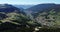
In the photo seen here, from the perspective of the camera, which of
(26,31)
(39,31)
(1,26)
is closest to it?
(39,31)

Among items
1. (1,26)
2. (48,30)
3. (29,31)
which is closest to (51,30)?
(48,30)

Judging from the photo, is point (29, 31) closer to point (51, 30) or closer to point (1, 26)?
point (51, 30)

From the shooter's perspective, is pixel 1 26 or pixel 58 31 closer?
pixel 58 31

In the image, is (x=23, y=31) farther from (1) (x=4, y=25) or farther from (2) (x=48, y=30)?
(1) (x=4, y=25)

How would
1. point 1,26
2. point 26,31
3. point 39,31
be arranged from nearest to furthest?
point 39,31
point 26,31
point 1,26

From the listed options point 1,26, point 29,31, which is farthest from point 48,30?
point 1,26

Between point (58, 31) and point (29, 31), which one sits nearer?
point (58, 31)

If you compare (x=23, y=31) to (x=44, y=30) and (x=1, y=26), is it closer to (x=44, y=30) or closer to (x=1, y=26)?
(x=44, y=30)

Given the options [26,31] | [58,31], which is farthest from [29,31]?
[58,31]
